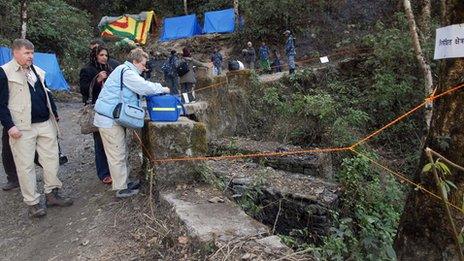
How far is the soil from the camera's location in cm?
346

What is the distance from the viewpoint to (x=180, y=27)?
2470cm

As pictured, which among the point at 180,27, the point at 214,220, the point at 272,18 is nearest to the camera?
the point at 214,220

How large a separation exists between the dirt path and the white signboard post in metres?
2.74

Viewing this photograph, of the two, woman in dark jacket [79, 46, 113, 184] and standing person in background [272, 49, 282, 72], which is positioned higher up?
woman in dark jacket [79, 46, 113, 184]

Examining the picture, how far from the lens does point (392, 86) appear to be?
38.5 feet

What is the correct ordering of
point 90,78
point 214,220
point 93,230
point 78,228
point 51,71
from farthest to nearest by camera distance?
point 51,71, point 90,78, point 78,228, point 93,230, point 214,220

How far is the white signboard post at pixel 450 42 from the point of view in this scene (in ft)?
9.89

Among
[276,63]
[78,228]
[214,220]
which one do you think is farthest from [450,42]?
[276,63]

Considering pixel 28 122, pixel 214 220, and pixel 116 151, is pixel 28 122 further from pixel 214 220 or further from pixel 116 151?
pixel 214 220

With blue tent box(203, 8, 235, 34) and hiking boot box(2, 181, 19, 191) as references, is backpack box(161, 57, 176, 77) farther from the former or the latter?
blue tent box(203, 8, 235, 34)

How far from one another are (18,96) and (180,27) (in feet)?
69.9

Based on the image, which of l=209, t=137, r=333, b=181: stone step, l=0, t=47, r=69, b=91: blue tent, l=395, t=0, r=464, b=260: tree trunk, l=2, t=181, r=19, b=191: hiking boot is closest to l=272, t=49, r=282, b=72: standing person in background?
l=0, t=47, r=69, b=91: blue tent

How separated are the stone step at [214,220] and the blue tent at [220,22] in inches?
755

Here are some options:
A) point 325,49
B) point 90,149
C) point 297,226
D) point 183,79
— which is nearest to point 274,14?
point 325,49
